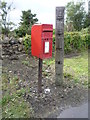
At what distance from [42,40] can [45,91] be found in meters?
0.86

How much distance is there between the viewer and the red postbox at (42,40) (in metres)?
2.71

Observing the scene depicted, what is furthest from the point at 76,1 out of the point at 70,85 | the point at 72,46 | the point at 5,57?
the point at 70,85

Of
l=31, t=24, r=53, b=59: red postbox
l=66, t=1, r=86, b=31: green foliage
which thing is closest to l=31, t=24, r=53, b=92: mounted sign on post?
l=31, t=24, r=53, b=59: red postbox

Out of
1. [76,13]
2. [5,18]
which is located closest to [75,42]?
[5,18]

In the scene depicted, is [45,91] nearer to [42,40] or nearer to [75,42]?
[42,40]

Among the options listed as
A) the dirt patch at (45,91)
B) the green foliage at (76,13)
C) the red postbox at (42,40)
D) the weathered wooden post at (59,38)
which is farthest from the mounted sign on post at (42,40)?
the green foliage at (76,13)

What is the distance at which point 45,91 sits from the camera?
118 inches

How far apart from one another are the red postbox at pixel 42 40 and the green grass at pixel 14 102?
0.70 m

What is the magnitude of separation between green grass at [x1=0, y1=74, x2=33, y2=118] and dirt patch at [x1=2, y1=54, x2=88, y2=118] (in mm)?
79

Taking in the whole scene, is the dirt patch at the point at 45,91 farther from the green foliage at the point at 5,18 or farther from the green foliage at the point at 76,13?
the green foliage at the point at 76,13

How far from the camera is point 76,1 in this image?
13250 millimetres

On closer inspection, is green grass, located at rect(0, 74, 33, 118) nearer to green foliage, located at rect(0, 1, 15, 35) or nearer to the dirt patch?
the dirt patch

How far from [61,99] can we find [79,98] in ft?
1.02

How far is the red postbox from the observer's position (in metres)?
2.71
